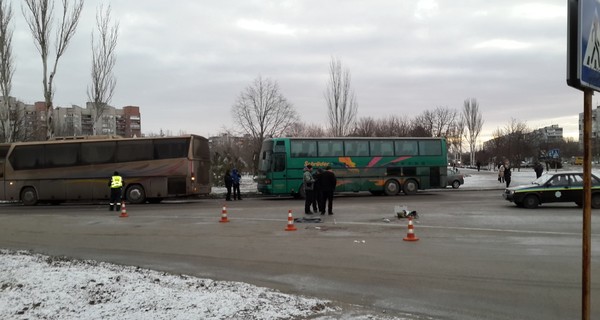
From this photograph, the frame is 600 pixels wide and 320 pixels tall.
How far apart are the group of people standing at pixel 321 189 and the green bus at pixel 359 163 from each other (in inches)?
340

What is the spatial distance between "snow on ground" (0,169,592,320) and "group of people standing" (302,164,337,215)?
32.7 ft

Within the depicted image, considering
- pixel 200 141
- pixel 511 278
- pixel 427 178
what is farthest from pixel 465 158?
pixel 511 278

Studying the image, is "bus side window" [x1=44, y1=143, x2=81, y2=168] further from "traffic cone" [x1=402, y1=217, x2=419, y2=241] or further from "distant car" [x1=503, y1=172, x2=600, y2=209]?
"distant car" [x1=503, y1=172, x2=600, y2=209]

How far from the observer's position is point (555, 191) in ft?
61.4

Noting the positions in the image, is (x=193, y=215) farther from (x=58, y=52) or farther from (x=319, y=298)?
(x=58, y=52)

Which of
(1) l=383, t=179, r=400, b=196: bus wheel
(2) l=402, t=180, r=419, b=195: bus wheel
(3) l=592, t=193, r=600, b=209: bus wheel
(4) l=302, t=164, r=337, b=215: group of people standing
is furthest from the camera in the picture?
(2) l=402, t=180, r=419, b=195: bus wheel

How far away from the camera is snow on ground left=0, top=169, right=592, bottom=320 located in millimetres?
4973

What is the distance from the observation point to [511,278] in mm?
7230

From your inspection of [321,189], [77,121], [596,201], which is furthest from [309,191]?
[77,121]

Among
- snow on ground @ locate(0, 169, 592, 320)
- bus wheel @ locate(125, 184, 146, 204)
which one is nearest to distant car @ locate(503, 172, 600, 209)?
snow on ground @ locate(0, 169, 592, 320)

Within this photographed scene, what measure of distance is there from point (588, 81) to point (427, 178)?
82.2 feet

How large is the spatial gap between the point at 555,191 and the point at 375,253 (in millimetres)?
12831

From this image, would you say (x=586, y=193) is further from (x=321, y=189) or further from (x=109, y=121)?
(x=109, y=121)

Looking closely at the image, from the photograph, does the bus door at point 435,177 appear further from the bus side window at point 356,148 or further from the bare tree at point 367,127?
the bare tree at point 367,127
